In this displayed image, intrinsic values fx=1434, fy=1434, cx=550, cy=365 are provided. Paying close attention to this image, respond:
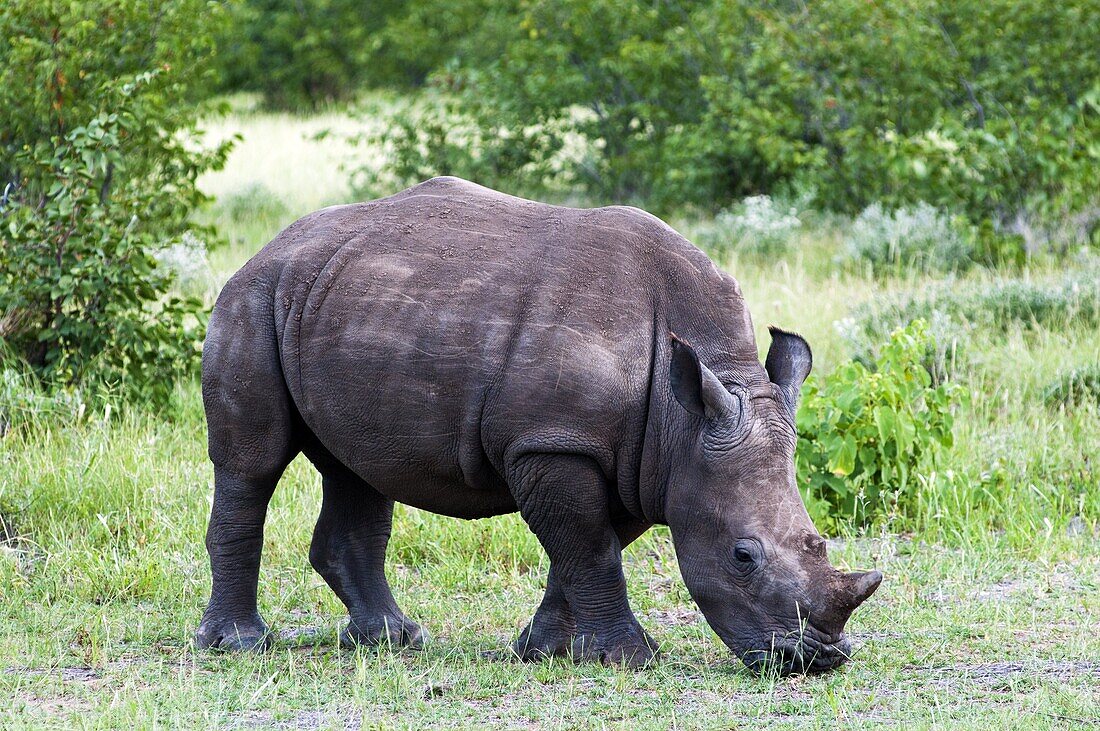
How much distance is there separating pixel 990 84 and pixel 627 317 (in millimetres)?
9772

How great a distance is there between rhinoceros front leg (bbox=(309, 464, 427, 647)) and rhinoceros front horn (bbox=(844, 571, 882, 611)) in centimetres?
175

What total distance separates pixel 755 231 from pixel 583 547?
28.5ft

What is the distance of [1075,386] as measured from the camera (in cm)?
868

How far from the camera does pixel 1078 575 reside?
6160 millimetres

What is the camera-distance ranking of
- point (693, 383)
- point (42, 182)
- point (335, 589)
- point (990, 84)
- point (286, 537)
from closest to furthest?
point (693, 383) < point (335, 589) < point (286, 537) < point (42, 182) < point (990, 84)

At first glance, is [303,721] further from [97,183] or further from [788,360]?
[97,183]

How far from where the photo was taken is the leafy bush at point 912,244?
11.8 m

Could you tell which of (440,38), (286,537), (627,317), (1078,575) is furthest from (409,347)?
(440,38)

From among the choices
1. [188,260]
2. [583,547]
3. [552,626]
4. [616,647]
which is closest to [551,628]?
[552,626]

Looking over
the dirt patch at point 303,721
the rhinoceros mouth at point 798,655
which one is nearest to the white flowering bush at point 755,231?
the rhinoceros mouth at point 798,655

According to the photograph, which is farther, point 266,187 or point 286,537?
point 266,187

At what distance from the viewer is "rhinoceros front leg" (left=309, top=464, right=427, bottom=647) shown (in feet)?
18.0

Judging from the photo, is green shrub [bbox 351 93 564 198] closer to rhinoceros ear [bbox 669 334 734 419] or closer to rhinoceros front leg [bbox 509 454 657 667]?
rhinoceros front leg [bbox 509 454 657 667]

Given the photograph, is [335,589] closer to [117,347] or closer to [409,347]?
[409,347]
